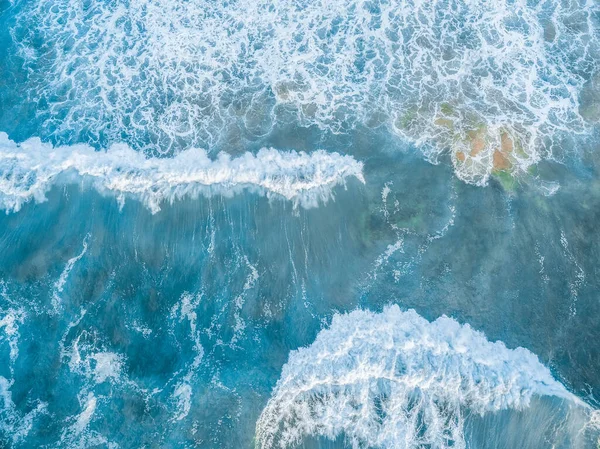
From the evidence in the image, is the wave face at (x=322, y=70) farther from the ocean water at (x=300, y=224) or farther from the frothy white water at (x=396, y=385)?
the frothy white water at (x=396, y=385)

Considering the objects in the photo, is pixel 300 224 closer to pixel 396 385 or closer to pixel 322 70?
pixel 396 385

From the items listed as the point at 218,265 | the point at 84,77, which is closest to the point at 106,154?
the point at 84,77

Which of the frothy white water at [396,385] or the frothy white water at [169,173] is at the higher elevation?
the frothy white water at [169,173]

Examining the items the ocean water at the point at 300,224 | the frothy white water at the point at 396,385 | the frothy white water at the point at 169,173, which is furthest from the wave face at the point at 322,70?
the frothy white water at the point at 396,385

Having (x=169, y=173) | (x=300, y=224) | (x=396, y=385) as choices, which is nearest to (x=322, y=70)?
(x=300, y=224)

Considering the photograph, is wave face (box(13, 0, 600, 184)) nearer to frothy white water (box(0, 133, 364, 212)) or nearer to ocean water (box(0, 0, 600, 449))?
ocean water (box(0, 0, 600, 449))
